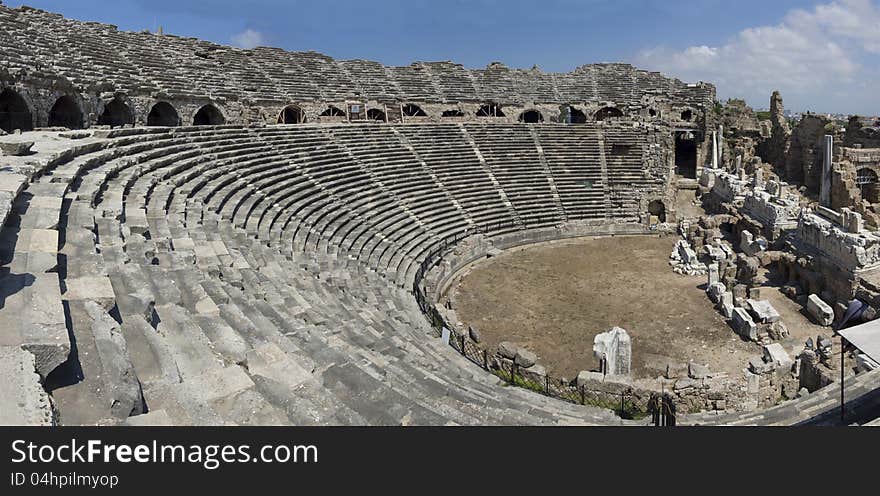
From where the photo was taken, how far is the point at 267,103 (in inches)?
1169

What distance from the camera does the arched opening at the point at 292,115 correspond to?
101ft

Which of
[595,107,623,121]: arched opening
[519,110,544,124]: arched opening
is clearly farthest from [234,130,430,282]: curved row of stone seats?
[595,107,623,121]: arched opening

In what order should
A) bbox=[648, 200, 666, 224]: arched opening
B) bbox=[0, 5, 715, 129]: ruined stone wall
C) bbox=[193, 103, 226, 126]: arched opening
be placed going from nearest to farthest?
bbox=[0, 5, 715, 129]: ruined stone wall
bbox=[648, 200, 666, 224]: arched opening
bbox=[193, 103, 226, 126]: arched opening

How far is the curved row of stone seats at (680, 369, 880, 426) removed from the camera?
27.5ft

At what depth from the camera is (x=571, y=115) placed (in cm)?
3944

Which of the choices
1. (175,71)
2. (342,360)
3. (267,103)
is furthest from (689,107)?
(342,360)

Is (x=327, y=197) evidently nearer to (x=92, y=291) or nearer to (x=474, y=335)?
(x=474, y=335)

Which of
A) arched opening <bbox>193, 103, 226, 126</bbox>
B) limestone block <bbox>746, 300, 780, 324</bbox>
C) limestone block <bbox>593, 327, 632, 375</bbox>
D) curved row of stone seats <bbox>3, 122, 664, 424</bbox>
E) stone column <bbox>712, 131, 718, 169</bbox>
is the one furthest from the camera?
stone column <bbox>712, 131, 718, 169</bbox>

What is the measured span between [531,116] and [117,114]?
25425mm

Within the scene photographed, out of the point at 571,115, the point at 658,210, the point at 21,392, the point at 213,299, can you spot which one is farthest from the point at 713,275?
the point at 571,115

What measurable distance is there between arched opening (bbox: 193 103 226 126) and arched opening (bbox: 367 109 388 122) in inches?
364

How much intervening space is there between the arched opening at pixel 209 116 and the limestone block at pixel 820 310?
1002 inches

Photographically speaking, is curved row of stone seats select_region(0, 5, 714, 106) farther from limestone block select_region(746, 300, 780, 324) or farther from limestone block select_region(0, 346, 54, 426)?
limestone block select_region(746, 300, 780, 324)

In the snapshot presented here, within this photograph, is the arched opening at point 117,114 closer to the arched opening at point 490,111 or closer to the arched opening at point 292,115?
the arched opening at point 292,115
